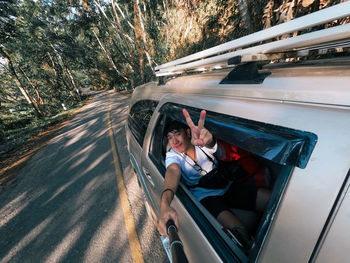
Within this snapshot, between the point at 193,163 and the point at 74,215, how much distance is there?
282cm

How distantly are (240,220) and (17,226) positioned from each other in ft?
13.6

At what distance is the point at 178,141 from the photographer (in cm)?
159

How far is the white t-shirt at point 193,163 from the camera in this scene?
4.60 feet

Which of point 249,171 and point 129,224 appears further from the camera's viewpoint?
point 129,224

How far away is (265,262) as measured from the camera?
0.62 meters

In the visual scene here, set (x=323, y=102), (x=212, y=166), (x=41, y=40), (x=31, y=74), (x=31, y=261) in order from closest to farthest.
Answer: (x=323, y=102)
(x=212, y=166)
(x=31, y=261)
(x=41, y=40)
(x=31, y=74)

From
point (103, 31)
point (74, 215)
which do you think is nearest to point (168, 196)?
point (74, 215)

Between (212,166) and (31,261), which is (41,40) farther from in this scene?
(212,166)

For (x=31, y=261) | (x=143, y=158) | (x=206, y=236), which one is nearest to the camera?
(x=206, y=236)

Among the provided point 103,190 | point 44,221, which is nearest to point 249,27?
point 103,190

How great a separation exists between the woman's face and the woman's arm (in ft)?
0.65

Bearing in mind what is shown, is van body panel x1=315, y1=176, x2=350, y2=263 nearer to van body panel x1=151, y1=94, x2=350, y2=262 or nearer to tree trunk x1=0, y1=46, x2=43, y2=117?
van body panel x1=151, y1=94, x2=350, y2=262

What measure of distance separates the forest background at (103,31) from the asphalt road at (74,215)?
14.4 feet

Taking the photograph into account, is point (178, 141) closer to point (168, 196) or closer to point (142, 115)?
point (168, 196)
